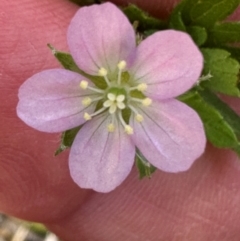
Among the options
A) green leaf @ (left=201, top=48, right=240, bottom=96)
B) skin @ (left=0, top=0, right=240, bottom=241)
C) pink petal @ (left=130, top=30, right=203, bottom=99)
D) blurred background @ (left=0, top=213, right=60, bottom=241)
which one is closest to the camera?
pink petal @ (left=130, top=30, right=203, bottom=99)

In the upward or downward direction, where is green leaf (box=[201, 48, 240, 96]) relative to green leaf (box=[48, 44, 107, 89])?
downward

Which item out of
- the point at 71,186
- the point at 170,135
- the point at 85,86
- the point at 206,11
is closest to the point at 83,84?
the point at 85,86

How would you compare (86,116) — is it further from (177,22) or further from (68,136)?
(177,22)

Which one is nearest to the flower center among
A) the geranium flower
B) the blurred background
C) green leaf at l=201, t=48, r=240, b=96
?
the geranium flower

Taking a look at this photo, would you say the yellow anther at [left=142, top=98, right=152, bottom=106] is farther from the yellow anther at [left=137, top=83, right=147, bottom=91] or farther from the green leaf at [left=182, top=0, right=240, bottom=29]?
the green leaf at [left=182, top=0, right=240, bottom=29]

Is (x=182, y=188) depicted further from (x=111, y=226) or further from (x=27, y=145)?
(x=27, y=145)

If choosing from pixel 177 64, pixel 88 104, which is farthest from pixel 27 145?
pixel 177 64
